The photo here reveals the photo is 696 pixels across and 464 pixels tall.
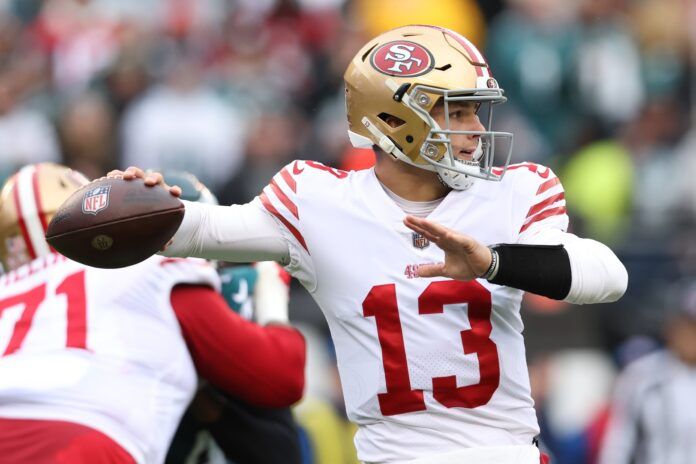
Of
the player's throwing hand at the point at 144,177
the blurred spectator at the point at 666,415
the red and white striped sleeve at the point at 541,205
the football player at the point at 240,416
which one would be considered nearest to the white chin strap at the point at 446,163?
the red and white striped sleeve at the point at 541,205

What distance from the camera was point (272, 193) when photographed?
3.75 metres

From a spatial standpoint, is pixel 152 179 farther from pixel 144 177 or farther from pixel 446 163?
pixel 446 163

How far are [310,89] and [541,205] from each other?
6.66 m

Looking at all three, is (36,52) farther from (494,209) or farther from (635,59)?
(494,209)

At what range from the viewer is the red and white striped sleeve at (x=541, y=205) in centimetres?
361

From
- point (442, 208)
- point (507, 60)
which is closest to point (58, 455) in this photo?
point (442, 208)

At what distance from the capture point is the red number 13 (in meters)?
3.55

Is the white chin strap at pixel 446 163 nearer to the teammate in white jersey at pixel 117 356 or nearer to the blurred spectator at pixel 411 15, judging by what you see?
the teammate in white jersey at pixel 117 356

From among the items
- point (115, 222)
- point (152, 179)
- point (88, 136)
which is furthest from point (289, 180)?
point (88, 136)

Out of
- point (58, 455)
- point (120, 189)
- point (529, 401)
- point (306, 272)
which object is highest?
point (120, 189)

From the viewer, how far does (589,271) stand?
3418mm

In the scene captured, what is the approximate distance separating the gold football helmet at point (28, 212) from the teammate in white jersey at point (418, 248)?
1.12 metres

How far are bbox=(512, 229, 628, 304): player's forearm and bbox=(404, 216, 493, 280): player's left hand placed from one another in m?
0.19

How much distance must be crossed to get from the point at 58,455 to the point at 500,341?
1357 mm
